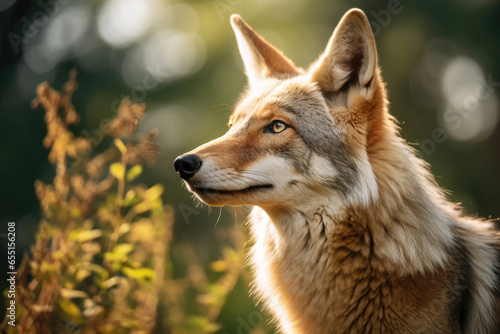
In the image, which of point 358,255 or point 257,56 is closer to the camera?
point 358,255

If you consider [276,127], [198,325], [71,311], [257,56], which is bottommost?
[198,325]

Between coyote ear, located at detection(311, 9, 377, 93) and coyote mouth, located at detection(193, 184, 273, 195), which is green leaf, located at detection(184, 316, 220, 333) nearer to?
coyote mouth, located at detection(193, 184, 273, 195)

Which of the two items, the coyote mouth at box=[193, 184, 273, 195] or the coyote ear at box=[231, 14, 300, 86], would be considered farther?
the coyote ear at box=[231, 14, 300, 86]

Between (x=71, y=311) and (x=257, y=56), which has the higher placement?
(x=257, y=56)

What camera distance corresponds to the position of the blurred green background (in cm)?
1248

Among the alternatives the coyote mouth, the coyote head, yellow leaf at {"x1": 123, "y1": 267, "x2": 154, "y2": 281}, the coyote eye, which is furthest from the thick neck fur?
yellow leaf at {"x1": 123, "y1": 267, "x2": 154, "y2": 281}

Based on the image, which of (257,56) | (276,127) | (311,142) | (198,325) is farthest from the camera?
(257,56)

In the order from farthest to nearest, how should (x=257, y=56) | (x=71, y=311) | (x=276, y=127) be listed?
(x=257, y=56) < (x=276, y=127) < (x=71, y=311)

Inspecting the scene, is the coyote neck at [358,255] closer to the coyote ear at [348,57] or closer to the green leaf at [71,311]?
the coyote ear at [348,57]

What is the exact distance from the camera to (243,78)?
584 inches

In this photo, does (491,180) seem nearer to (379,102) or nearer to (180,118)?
(180,118)

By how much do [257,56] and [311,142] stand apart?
139 centimetres

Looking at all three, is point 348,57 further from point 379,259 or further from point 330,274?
point 330,274

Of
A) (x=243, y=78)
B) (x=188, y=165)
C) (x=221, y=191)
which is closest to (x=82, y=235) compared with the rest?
(x=188, y=165)
